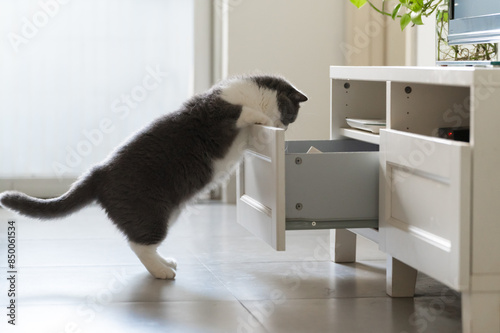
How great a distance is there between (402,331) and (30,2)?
2326 millimetres

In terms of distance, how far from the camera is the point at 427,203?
1525 millimetres

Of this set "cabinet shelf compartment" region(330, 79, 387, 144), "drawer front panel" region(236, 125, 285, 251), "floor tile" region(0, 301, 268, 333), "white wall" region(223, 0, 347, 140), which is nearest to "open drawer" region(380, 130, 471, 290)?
"drawer front panel" region(236, 125, 285, 251)

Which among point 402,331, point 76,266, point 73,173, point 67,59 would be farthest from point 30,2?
point 402,331

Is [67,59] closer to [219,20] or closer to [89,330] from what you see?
[219,20]

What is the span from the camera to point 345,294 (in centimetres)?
185

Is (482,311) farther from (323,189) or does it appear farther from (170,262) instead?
(170,262)

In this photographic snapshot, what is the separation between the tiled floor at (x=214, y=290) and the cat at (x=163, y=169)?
0.52 feet

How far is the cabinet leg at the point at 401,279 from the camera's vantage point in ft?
5.95

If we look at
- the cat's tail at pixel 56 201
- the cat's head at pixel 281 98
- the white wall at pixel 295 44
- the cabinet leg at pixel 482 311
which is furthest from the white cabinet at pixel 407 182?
the white wall at pixel 295 44

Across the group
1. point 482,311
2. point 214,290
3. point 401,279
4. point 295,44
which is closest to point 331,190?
point 401,279

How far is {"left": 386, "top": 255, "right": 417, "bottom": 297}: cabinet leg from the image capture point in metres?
1.81

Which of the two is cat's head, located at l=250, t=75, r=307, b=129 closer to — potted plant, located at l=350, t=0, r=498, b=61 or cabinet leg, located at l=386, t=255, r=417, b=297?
potted plant, located at l=350, t=0, r=498, b=61

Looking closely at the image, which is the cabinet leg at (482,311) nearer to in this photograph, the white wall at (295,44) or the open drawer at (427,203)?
the open drawer at (427,203)

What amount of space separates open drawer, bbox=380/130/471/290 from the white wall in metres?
1.60
